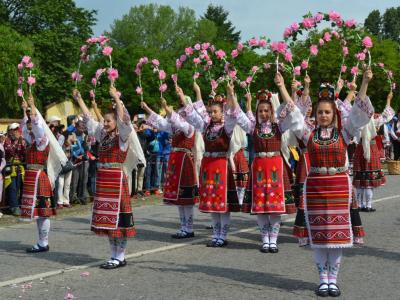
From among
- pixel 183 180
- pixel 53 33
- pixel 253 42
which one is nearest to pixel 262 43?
pixel 253 42

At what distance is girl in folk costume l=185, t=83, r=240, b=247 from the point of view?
9.20m

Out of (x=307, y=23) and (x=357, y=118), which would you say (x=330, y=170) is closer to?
(x=357, y=118)

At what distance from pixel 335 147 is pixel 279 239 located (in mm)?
3572

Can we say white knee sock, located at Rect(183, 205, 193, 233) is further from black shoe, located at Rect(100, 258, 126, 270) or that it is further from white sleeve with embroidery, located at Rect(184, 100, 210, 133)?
black shoe, located at Rect(100, 258, 126, 270)

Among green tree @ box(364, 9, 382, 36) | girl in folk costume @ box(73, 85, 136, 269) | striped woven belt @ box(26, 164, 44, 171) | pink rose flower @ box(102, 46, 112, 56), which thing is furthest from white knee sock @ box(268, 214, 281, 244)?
green tree @ box(364, 9, 382, 36)

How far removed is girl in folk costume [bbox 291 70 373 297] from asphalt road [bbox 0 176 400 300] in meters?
0.37

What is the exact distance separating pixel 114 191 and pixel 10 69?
1189 inches

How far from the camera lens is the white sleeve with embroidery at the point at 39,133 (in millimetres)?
8625

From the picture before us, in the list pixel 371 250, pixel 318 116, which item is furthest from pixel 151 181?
pixel 318 116

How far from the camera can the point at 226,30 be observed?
84.2 meters

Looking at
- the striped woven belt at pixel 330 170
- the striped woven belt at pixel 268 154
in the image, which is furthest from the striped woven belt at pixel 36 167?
the striped woven belt at pixel 330 170

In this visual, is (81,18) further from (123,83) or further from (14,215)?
(14,215)

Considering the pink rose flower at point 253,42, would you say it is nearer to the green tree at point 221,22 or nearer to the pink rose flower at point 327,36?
the pink rose flower at point 327,36

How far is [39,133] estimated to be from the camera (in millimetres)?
8688
